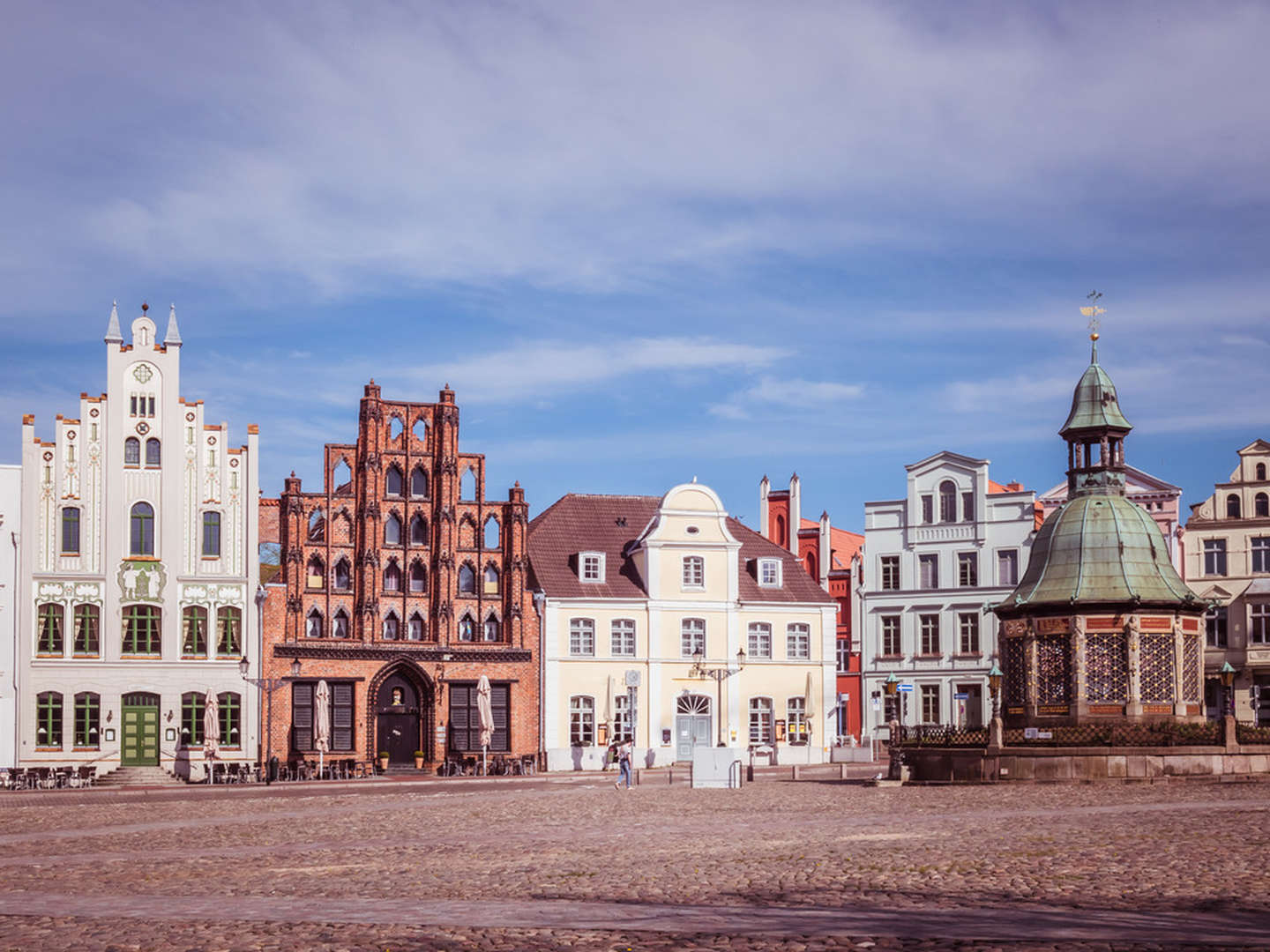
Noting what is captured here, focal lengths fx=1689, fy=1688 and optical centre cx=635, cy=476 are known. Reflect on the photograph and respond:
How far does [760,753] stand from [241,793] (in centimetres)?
2662

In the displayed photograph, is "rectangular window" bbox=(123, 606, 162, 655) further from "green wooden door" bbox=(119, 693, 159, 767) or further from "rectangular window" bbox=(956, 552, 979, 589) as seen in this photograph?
"rectangular window" bbox=(956, 552, 979, 589)

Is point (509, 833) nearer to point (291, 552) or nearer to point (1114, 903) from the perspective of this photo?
point (1114, 903)

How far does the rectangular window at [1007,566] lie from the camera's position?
73.2 meters

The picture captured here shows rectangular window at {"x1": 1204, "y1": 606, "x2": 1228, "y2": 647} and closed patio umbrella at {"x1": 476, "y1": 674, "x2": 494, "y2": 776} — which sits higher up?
rectangular window at {"x1": 1204, "y1": 606, "x2": 1228, "y2": 647}

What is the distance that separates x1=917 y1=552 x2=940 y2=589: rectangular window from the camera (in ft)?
245

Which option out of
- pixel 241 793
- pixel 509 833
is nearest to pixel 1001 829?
pixel 509 833

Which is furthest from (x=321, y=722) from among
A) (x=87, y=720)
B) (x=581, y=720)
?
(x=581, y=720)

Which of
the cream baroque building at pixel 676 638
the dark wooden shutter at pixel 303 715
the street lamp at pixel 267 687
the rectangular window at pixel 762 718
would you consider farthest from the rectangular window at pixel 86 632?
the rectangular window at pixel 762 718

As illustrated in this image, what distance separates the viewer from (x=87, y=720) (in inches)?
2370

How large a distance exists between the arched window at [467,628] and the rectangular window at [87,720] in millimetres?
13605

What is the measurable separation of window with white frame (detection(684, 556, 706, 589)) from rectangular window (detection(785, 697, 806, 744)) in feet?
20.4

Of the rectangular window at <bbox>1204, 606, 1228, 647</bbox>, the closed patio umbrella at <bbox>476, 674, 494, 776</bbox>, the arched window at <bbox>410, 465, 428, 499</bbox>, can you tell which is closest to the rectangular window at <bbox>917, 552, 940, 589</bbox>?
the rectangular window at <bbox>1204, 606, 1228, 647</bbox>

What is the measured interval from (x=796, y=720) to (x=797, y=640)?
3.35m

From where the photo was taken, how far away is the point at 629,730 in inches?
2653
